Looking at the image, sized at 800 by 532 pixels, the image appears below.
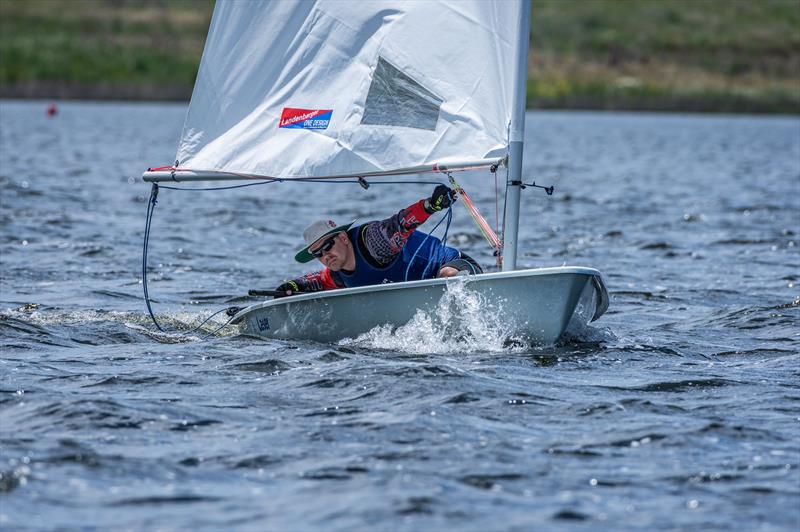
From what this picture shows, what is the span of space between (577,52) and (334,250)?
10746cm

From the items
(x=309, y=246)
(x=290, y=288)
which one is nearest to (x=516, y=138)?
(x=309, y=246)

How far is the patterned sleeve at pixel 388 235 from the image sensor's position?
1032cm

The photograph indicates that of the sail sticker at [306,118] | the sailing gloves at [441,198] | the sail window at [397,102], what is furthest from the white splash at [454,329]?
the sail sticker at [306,118]

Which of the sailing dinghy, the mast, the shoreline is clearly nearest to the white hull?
the sailing dinghy

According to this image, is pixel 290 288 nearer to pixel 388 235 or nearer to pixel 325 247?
pixel 325 247

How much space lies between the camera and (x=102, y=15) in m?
127

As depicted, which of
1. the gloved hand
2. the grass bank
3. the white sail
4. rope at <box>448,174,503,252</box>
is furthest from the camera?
the grass bank

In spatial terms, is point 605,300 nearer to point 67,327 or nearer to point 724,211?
point 67,327

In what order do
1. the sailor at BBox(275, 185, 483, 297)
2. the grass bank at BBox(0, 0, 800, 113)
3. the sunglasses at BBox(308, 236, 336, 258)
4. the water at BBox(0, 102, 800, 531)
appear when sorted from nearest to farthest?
1. the water at BBox(0, 102, 800, 531)
2. the sailor at BBox(275, 185, 483, 297)
3. the sunglasses at BBox(308, 236, 336, 258)
4. the grass bank at BBox(0, 0, 800, 113)

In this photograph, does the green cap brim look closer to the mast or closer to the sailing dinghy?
the sailing dinghy

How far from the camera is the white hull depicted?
9.74 metres

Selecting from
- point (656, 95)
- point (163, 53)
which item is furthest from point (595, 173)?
point (163, 53)

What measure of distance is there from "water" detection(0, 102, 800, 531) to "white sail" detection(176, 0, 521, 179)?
1.52 metres

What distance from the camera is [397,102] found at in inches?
414
